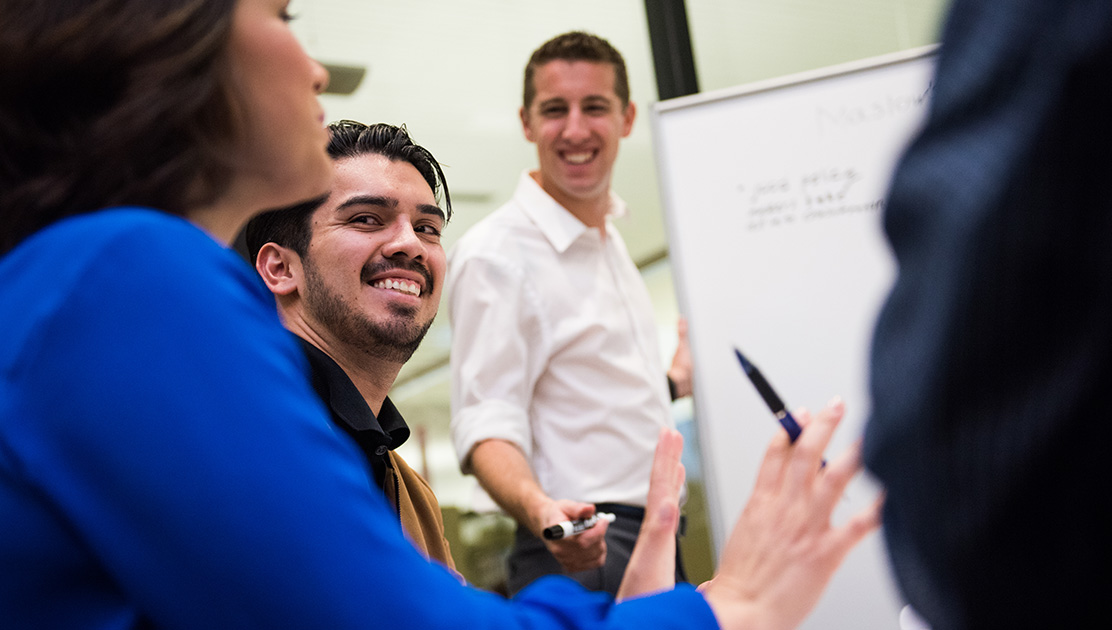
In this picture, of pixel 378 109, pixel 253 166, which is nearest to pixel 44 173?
pixel 253 166

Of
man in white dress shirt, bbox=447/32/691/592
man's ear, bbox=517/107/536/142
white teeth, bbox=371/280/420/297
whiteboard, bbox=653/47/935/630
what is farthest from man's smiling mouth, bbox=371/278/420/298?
man's ear, bbox=517/107/536/142

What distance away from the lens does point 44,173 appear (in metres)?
0.63

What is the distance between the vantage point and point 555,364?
87.6 inches

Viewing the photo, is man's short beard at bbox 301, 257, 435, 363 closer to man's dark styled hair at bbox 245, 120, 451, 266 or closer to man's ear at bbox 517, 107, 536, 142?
man's dark styled hair at bbox 245, 120, 451, 266

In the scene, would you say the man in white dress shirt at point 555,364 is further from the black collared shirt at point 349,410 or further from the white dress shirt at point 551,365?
the black collared shirt at point 349,410

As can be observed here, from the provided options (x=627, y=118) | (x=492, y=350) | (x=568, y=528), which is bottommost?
(x=568, y=528)

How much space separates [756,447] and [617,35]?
1700 mm

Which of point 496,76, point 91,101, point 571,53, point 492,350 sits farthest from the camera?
point 496,76

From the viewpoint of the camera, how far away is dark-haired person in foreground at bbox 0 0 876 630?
0.49m

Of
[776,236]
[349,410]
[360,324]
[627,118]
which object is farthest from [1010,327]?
[627,118]

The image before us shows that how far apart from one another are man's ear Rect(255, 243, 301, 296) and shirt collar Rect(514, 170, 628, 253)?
2.93ft

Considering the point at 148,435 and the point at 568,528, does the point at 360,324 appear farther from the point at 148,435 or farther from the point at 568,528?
the point at 148,435

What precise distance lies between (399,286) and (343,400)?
0.37 meters

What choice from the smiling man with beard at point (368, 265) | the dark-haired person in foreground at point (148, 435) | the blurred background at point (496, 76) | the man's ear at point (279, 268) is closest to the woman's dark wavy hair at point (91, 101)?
the dark-haired person in foreground at point (148, 435)
